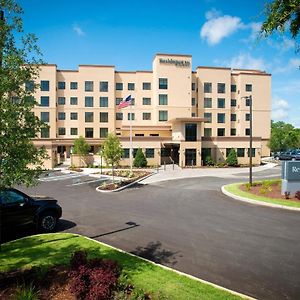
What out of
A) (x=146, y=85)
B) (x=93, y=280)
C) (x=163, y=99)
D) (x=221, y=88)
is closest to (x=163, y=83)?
(x=163, y=99)

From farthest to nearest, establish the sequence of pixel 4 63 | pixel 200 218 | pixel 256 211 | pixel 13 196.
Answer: pixel 256 211 → pixel 200 218 → pixel 13 196 → pixel 4 63

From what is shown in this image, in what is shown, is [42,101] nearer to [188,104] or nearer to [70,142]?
[70,142]

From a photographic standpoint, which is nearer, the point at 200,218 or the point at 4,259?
the point at 4,259

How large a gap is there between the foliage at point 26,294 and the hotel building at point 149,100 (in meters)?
42.6

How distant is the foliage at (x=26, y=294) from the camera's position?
5.40m

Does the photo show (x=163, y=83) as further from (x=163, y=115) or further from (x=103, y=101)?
(x=103, y=101)

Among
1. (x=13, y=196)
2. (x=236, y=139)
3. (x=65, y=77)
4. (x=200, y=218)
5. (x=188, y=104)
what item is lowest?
(x=200, y=218)

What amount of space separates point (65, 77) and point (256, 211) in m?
49.0

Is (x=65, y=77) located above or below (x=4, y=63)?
above

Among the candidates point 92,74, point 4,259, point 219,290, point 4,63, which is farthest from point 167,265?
point 92,74

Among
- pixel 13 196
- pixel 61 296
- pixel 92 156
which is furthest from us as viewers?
pixel 92 156

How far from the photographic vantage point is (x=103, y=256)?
8.21 m

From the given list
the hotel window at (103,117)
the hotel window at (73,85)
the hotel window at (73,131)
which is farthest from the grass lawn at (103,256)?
the hotel window at (73,85)

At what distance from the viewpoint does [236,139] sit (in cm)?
4509
